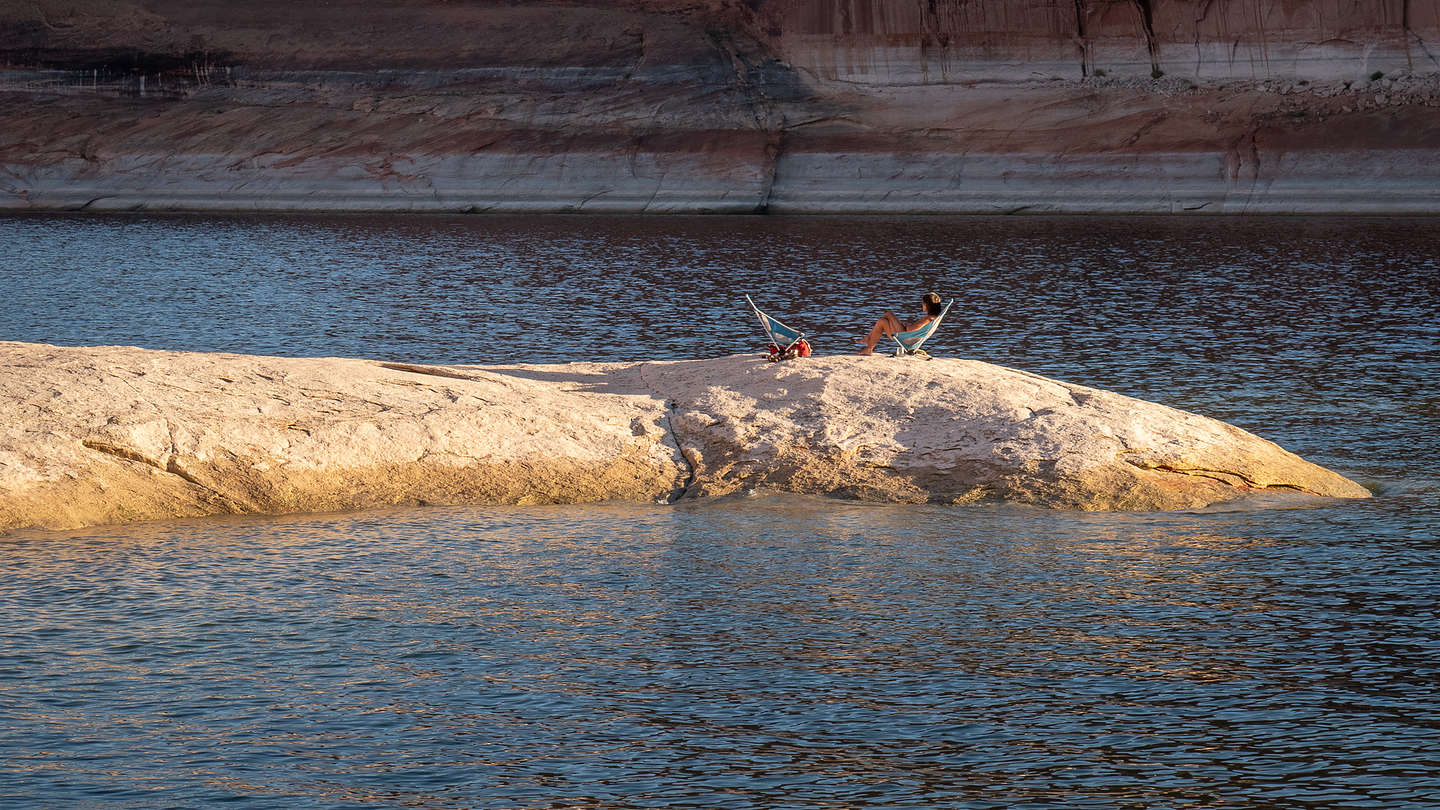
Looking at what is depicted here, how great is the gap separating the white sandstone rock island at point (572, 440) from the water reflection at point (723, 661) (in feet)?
1.66

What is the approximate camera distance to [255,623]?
10812 mm

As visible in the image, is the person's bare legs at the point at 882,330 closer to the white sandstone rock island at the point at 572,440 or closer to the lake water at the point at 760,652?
the white sandstone rock island at the point at 572,440

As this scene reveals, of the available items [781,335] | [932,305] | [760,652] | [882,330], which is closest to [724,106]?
[781,335]

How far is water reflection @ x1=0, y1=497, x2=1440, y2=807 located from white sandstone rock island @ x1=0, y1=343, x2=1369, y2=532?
507 mm

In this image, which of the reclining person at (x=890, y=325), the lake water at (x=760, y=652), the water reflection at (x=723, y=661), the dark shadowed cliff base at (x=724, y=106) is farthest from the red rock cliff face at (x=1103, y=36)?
the water reflection at (x=723, y=661)

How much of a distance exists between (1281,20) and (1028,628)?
48263mm

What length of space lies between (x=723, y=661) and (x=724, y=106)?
48.9 metres

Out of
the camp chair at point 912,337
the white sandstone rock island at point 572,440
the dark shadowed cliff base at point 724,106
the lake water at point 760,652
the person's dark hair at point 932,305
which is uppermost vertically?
the dark shadowed cliff base at point 724,106

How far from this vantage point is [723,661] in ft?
33.3

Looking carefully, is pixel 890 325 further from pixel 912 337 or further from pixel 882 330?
pixel 912 337

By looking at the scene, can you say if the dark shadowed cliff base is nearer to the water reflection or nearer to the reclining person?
the reclining person

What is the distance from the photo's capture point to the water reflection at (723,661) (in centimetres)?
839

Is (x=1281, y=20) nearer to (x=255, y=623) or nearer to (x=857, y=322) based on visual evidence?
(x=857, y=322)

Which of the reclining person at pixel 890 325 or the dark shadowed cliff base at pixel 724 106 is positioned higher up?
the dark shadowed cliff base at pixel 724 106
